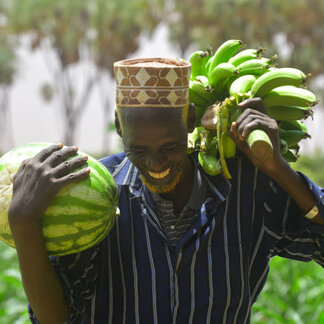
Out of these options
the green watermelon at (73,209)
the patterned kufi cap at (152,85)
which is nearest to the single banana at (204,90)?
the patterned kufi cap at (152,85)

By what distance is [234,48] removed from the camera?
2717 millimetres

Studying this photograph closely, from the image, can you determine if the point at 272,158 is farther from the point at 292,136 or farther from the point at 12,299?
the point at 12,299

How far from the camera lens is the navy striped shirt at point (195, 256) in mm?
2451

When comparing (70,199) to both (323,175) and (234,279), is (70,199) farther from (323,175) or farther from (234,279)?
(323,175)

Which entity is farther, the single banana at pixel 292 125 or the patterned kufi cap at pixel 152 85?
the single banana at pixel 292 125

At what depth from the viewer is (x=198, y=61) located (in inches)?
107

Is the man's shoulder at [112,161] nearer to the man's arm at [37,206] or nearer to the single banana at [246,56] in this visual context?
the man's arm at [37,206]

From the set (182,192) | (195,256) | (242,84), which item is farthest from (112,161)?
(242,84)

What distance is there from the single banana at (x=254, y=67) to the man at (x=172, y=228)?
29 cm

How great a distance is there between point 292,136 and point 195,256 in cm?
68

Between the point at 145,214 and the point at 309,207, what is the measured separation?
0.71 meters

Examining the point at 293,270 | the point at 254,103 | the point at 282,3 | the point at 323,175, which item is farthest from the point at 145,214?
the point at 282,3

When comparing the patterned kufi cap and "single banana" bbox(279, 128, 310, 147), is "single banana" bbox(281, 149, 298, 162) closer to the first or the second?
"single banana" bbox(279, 128, 310, 147)

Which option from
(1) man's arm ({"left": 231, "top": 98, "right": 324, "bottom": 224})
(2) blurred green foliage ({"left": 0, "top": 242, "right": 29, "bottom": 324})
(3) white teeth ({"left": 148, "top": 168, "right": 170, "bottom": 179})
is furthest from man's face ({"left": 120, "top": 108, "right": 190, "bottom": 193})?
(2) blurred green foliage ({"left": 0, "top": 242, "right": 29, "bottom": 324})
